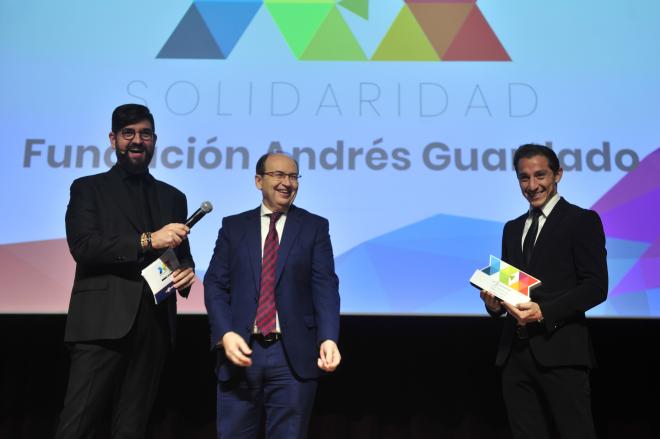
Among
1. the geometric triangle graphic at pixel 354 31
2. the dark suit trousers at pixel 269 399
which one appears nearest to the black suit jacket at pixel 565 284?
the dark suit trousers at pixel 269 399

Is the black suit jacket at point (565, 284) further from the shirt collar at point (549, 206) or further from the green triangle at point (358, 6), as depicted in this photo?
the green triangle at point (358, 6)

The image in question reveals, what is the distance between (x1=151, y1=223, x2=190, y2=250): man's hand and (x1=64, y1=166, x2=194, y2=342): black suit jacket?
7cm

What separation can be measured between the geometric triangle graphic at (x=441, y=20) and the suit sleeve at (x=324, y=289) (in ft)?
5.23

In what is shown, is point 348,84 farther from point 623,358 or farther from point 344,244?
point 623,358

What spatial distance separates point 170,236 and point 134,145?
45 cm

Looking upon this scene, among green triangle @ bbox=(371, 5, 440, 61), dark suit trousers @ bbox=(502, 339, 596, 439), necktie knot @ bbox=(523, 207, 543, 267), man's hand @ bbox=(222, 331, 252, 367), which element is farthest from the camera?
green triangle @ bbox=(371, 5, 440, 61)

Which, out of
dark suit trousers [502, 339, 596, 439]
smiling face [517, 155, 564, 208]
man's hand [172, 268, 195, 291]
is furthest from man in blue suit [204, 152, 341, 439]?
smiling face [517, 155, 564, 208]

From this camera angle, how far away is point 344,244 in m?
3.34

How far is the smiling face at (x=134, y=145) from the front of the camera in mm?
2586

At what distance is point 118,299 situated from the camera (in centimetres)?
240

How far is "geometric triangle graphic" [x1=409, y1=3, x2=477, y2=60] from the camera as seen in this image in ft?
11.8

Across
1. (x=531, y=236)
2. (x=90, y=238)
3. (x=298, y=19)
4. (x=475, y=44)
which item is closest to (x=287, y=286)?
(x=90, y=238)

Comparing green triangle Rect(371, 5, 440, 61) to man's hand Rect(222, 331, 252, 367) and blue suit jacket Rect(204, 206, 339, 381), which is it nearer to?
blue suit jacket Rect(204, 206, 339, 381)

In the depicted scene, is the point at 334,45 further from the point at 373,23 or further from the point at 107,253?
the point at 107,253
